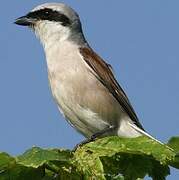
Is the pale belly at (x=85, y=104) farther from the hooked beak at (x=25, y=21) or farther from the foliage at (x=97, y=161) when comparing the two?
the foliage at (x=97, y=161)

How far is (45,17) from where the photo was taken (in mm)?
7070

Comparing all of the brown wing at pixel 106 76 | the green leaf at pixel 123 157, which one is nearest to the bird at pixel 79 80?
the brown wing at pixel 106 76

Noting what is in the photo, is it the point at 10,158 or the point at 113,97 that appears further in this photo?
the point at 113,97

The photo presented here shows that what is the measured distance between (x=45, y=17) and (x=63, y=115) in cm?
135

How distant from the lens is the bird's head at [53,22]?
698cm

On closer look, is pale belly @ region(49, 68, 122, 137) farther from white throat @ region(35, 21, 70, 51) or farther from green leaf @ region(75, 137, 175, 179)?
green leaf @ region(75, 137, 175, 179)

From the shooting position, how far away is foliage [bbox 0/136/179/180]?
2885 mm

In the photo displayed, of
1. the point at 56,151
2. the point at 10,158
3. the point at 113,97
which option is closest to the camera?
the point at 10,158

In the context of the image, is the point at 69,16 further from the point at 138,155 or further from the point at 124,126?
the point at 138,155

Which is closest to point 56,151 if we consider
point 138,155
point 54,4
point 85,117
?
point 138,155

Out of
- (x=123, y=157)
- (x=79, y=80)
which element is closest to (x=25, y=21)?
(x=79, y=80)

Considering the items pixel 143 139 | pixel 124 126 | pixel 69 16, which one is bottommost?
pixel 124 126

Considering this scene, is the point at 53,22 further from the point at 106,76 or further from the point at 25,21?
the point at 106,76

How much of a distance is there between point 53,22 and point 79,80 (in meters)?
1.12
